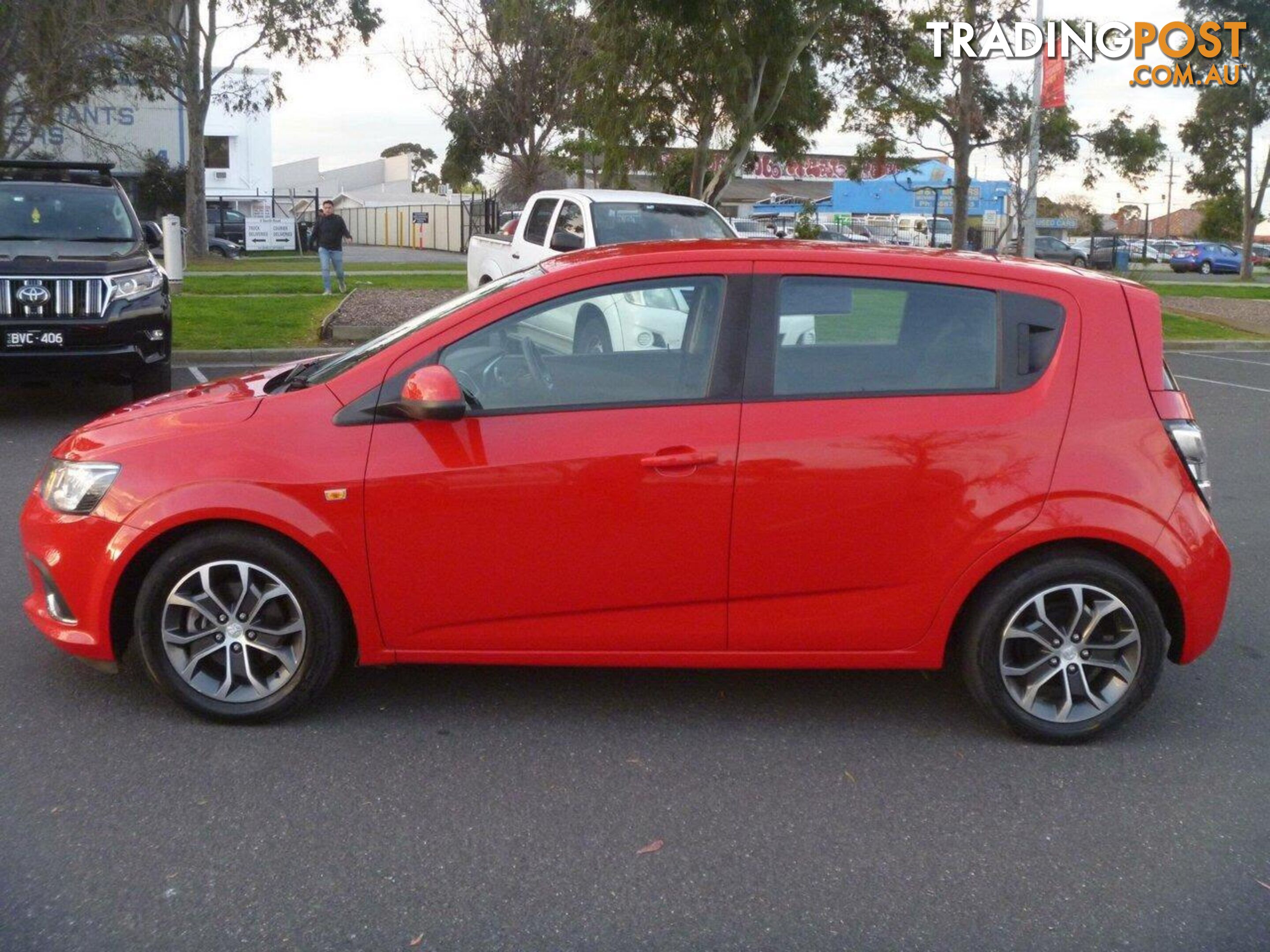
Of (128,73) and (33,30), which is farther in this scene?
(128,73)

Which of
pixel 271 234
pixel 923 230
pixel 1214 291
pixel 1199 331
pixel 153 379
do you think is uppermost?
pixel 923 230

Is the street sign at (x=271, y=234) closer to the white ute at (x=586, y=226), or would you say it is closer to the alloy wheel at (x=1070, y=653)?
the white ute at (x=586, y=226)

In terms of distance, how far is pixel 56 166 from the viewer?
38.2 feet

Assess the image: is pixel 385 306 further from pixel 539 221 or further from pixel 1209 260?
pixel 1209 260

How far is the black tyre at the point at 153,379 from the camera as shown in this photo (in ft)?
34.2

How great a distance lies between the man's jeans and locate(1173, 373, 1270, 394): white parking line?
42.3 feet

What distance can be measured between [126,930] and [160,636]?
53.5 inches

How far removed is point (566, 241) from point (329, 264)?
360 inches

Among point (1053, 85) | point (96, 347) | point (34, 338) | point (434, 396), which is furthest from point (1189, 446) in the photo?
point (1053, 85)

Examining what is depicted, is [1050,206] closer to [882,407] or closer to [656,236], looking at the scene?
[656,236]

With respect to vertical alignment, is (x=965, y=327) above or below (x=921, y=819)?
above

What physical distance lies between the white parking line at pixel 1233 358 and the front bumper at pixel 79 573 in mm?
15981

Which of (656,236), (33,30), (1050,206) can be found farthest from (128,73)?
(1050,206)

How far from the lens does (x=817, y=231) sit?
1117 inches
